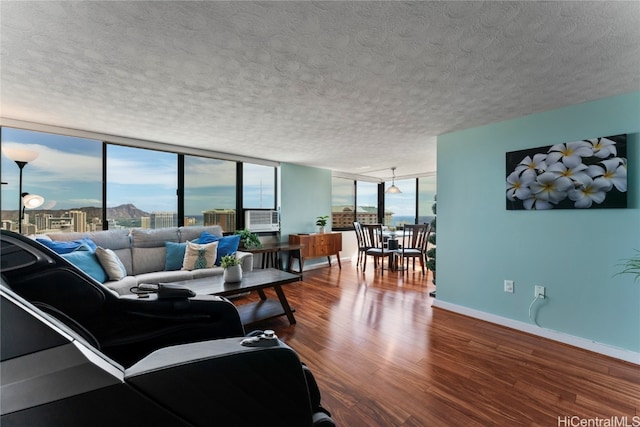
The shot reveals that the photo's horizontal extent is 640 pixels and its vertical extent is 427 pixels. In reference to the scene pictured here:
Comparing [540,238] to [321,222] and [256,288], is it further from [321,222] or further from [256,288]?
[321,222]

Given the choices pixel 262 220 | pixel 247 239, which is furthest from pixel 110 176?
pixel 262 220

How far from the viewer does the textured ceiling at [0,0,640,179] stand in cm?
131

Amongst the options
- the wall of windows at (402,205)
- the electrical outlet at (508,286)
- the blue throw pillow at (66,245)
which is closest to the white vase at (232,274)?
the blue throw pillow at (66,245)

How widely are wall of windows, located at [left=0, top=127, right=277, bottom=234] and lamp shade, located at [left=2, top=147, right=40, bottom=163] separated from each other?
31 millimetres

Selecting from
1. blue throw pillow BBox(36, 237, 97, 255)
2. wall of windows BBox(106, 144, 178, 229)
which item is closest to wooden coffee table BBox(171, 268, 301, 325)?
blue throw pillow BBox(36, 237, 97, 255)

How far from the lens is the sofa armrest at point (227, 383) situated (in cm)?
66

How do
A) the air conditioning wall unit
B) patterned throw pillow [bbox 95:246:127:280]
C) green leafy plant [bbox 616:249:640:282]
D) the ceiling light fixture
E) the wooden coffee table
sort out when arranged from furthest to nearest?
the ceiling light fixture, the air conditioning wall unit, patterned throw pillow [bbox 95:246:127:280], the wooden coffee table, green leafy plant [bbox 616:249:640:282]

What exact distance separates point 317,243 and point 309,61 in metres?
3.95

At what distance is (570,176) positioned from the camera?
2.37 meters

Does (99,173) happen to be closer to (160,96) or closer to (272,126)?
(160,96)

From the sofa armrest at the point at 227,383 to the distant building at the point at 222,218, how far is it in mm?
3862

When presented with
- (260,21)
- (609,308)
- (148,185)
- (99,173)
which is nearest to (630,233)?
(609,308)

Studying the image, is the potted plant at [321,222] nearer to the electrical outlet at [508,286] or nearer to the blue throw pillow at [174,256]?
the blue throw pillow at [174,256]

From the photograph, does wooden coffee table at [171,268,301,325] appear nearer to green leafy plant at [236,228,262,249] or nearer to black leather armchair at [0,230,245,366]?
black leather armchair at [0,230,245,366]
